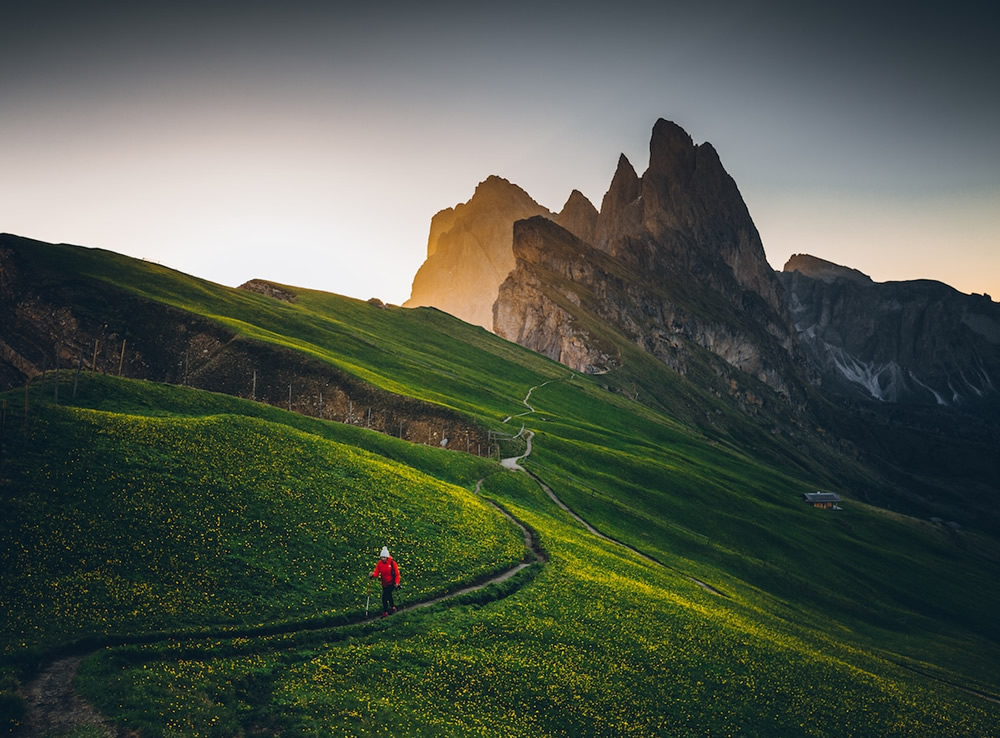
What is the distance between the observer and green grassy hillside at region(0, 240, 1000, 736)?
80.6ft

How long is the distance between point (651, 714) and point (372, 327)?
148 metres

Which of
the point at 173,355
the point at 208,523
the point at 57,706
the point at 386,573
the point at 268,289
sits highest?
the point at 268,289

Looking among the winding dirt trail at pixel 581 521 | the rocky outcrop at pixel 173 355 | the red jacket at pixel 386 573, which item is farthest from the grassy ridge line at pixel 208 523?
the rocky outcrop at pixel 173 355

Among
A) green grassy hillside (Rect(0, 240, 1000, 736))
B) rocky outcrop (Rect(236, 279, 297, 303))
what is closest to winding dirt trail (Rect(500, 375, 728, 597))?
green grassy hillside (Rect(0, 240, 1000, 736))

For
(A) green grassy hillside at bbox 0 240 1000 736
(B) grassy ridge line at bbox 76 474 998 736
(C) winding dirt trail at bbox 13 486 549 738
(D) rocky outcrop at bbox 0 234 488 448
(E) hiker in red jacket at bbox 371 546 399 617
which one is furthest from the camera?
(D) rocky outcrop at bbox 0 234 488 448

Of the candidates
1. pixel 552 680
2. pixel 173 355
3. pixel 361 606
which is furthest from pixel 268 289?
pixel 552 680

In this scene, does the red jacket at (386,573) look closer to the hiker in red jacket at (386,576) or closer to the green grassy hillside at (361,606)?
the hiker in red jacket at (386,576)

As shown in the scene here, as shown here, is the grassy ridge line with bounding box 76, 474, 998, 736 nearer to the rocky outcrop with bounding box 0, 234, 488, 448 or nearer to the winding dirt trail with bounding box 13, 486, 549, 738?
the winding dirt trail with bounding box 13, 486, 549, 738

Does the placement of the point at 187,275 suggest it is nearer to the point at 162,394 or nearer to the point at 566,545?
the point at 162,394

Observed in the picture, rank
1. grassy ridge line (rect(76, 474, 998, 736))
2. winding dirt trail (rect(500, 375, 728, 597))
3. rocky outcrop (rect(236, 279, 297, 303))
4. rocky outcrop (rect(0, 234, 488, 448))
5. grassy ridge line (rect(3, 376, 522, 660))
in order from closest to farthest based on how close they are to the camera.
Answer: grassy ridge line (rect(76, 474, 998, 736))
grassy ridge line (rect(3, 376, 522, 660))
winding dirt trail (rect(500, 375, 728, 597))
rocky outcrop (rect(0, 234, 488, 448))
rocky outcrop (rect(236, 279, 297, 303))

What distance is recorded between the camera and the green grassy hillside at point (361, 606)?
80.6ft

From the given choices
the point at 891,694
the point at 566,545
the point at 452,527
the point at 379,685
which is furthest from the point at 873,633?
the point at 379,685

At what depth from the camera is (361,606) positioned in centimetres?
3195

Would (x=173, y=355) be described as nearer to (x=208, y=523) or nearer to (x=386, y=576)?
(x=208, y=523)
